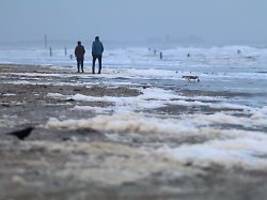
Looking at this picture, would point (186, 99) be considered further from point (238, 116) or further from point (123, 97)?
point (238, 116)

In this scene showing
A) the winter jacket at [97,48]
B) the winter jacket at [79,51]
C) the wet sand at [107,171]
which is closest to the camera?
the wet sand at [107,171]

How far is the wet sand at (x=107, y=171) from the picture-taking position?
6.38 meters

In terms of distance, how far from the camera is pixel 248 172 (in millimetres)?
7465

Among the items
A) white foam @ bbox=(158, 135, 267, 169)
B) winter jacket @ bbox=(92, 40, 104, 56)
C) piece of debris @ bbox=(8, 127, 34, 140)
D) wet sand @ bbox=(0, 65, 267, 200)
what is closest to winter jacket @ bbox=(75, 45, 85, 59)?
winter jacket @ bbox=(92, 40, 104, 56)

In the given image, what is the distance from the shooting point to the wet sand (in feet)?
20.9

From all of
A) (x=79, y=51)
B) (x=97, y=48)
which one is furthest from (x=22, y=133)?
(x=79, y=51)

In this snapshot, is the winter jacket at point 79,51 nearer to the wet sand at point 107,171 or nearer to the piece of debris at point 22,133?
the wet sand at point 107,171

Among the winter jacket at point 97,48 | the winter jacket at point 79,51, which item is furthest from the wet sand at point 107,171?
the winter jacket at point 79,51

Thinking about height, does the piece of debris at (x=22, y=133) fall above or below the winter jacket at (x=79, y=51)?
above

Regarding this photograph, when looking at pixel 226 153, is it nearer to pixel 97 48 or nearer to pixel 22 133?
pixel 22 133

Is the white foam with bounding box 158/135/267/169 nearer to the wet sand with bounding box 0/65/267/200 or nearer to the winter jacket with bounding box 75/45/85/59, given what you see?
the wet sand with bounding box 0/65/267/200

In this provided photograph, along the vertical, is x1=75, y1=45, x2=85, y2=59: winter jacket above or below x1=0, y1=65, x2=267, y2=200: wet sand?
below

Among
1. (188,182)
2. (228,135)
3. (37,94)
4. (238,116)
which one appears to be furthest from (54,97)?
(188,182)

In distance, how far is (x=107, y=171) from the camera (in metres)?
7.22
